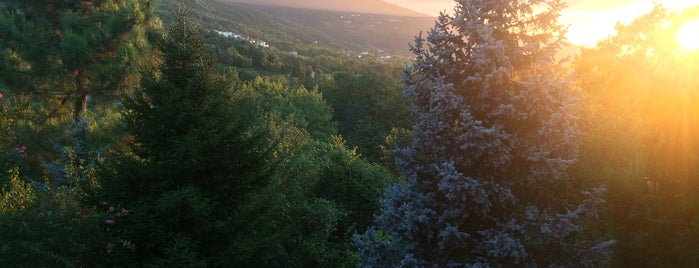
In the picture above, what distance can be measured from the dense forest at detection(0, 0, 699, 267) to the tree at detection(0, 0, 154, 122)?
0.23 feet

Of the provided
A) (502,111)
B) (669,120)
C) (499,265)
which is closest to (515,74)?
(502,111)

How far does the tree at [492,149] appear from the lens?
786 centimetres

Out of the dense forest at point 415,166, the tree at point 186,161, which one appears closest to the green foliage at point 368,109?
the dense forest at point 415,166

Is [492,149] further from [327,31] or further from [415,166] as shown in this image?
[327,31]

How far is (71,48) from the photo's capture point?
46.8 feet

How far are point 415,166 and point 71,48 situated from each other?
11860mm

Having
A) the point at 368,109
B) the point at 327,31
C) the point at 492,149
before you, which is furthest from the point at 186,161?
the point at 327,31

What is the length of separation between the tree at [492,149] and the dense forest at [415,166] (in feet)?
0.12

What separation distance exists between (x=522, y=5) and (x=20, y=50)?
15.3 meters

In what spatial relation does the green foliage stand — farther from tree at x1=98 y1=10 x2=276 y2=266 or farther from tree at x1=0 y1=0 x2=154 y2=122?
tree at x1=98 y1=10 x2=276 y2=266

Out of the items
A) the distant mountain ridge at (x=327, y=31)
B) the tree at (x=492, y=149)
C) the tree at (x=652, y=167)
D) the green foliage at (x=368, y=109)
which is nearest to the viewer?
the tree at (x=492, y=149)

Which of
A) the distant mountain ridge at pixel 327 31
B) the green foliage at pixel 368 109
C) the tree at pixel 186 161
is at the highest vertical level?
the tree at pixel 186 161

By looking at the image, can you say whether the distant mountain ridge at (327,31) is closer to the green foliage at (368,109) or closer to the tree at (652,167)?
the green foliage at (368,109)

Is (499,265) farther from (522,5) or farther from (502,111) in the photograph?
(522,5)
